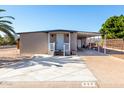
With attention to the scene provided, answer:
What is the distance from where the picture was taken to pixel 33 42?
21141 mm

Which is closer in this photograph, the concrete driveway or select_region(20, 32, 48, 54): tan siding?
the concrete driveway

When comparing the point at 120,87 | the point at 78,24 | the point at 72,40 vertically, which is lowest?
the point at 120,87

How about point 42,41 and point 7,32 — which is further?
point 42,41

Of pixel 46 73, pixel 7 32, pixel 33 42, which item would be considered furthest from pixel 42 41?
pixel 46 73

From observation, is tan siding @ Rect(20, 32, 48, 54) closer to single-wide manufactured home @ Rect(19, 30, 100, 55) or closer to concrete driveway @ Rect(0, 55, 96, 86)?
single-wide manufactured home @ Rect(19, 30, 100, 55)

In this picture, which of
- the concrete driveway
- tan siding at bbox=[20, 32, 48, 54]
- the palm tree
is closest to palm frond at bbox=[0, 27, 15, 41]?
the palm tree

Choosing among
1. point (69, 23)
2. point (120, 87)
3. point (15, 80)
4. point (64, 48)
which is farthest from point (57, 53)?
point (120, 87)

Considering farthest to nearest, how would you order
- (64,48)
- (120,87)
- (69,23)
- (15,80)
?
(69,23), (64,48), (15,80), (120,87)

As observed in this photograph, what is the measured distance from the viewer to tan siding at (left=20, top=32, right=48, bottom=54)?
2112cm

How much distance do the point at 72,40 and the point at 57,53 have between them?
2.08 m

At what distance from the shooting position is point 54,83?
25.8 feet

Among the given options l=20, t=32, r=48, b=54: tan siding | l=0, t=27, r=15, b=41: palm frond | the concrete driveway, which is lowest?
the concrete driveway

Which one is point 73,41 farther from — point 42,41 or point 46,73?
point 46,73
